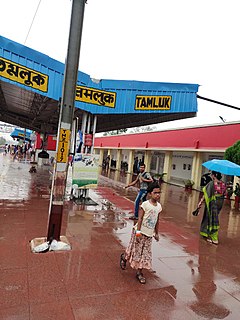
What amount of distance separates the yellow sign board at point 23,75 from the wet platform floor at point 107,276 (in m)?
3.35

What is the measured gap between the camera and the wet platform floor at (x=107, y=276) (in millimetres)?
2949

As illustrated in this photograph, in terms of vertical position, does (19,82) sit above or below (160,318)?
above

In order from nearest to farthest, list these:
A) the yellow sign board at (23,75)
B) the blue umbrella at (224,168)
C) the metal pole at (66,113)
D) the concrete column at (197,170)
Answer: the metal pole at (66,113) < the blue umbrella at (224,168) < the yellow sign board at (23,75) < the concrete column at (197,170)

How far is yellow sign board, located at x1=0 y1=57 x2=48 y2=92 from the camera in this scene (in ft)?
21.0

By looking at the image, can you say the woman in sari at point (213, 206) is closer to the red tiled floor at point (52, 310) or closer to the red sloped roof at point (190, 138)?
the red tiled floor at point (52, 310)

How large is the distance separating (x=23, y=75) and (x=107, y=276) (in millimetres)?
5308

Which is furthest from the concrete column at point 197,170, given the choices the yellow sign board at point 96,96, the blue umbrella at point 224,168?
the blue umbrella at point 224,168

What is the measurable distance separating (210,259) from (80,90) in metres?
5.51

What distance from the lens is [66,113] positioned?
14.7ft

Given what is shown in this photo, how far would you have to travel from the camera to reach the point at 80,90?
7.57 meters

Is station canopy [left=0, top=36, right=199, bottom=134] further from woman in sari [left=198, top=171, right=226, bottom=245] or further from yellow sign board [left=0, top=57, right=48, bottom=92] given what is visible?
woman in sari [left=198, top=171, right=226, bottom=245]

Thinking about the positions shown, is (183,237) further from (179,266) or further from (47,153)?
(47,153)

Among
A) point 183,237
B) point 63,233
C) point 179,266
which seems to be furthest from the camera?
point 183,237

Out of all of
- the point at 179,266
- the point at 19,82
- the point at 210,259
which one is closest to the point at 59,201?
the point at 179,266
